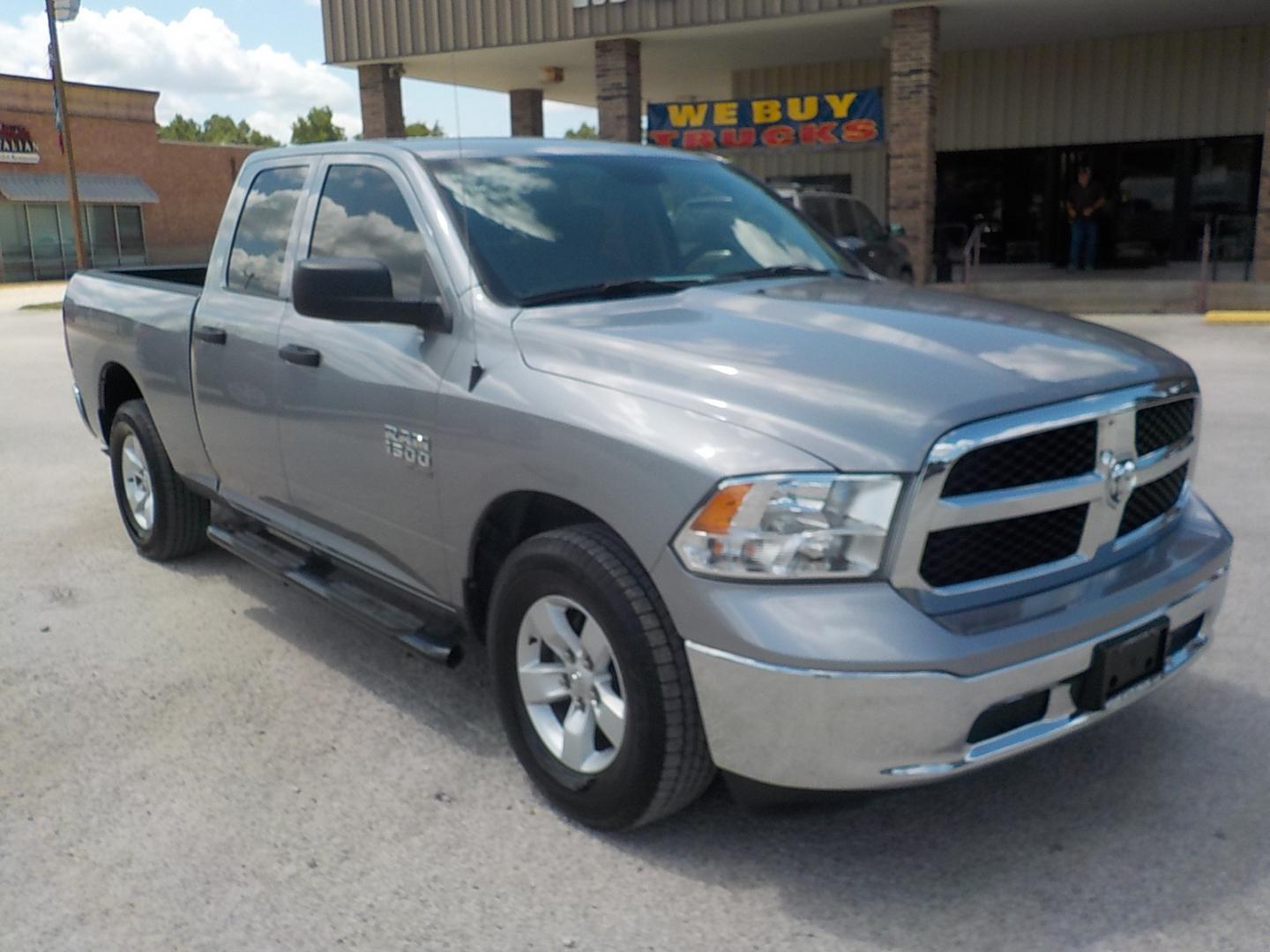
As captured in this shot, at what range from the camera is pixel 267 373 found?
4492mm

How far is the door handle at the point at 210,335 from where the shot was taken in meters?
4.80

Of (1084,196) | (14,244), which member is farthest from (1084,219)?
(14,244)

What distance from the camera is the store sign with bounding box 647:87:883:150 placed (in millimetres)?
20188

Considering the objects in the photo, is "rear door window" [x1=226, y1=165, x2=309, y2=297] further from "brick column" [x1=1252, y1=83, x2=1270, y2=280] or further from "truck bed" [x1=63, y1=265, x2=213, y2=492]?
"brick column" [x1=1252, y1=83, x2=1270, y2=280]

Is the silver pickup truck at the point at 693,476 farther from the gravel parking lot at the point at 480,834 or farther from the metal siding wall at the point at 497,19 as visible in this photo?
the metal siding wall at the point at 497,19

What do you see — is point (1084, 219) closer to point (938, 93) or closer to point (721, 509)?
point (938, 93)

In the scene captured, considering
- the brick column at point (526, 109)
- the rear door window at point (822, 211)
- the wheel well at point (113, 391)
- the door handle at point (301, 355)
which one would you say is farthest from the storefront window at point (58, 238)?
the door handle at point (301, 355)

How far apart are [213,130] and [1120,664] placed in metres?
140

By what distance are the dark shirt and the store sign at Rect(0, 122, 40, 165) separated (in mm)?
33574

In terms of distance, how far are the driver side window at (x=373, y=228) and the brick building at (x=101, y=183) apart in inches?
1554

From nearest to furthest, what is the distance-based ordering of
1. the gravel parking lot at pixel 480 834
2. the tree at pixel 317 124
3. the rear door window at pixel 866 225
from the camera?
1. the gravel parking lot at pixel 480 834
2. the rear door window at pixel 866 225
3. the tree at pixel 317 124

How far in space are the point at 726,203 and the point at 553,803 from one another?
7.69 feet

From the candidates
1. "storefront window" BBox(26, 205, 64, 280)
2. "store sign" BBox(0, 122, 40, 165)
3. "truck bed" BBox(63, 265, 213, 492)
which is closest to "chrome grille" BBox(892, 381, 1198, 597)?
"truck bed" BBox(63, 265, 213, 492)

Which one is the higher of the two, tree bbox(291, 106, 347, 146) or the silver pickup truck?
tree bbox(291, 106, 347, 146)
